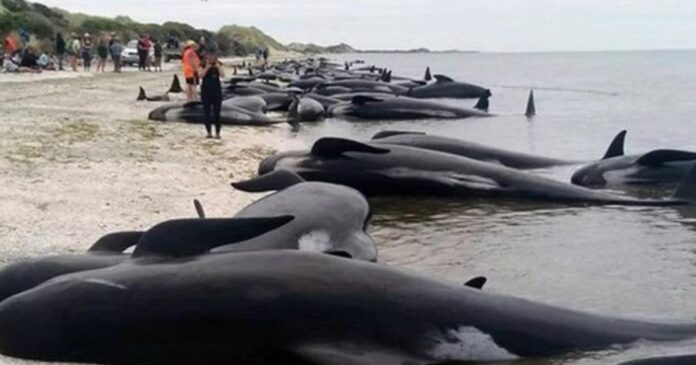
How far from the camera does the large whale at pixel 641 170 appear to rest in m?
13.7

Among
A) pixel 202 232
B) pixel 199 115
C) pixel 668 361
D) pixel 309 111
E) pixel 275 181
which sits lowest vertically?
pixel 309 111

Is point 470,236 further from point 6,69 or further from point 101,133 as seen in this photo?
point 6,69

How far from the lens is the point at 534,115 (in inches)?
1283

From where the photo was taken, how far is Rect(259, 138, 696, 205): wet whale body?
38.8ft

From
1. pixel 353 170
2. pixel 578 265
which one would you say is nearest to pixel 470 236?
pixel 578 265

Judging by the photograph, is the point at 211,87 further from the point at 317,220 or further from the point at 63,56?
the point at 63,56

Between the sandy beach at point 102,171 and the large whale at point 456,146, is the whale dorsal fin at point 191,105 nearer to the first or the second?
the sandy beach at point 102,171

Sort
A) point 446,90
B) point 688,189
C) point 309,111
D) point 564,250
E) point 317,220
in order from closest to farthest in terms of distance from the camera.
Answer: point 317,220 → point 564,250 → point 688,189 → point 309,111 → point 446,90

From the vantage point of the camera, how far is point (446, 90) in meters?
38.7

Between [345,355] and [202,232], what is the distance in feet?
4.36

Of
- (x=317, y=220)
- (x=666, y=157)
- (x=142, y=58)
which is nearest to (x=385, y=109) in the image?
(x=666, y=157)

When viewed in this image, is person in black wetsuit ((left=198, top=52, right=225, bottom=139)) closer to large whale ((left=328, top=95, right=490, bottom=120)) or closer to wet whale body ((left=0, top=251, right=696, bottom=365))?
large whale ((left=328, top=95, right=490, bottom=120))

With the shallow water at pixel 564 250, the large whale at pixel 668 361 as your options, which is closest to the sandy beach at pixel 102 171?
the shallow water at pixel 564 250

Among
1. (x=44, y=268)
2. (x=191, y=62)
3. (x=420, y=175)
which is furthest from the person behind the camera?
(x=191, y=62)
